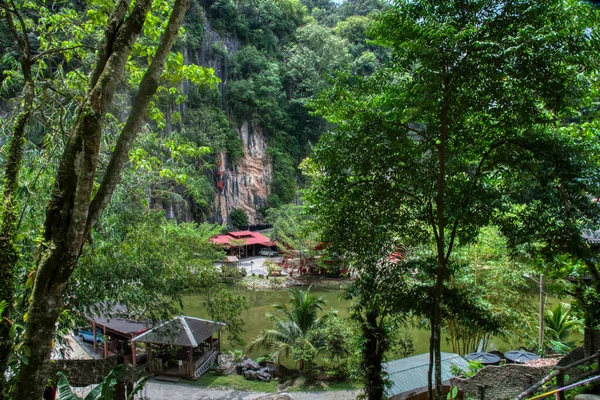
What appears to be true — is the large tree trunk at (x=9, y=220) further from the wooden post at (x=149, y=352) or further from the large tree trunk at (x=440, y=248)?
the wooden post at (x=149, y=352)

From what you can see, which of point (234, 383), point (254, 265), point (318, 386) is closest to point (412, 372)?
point (318, 386)

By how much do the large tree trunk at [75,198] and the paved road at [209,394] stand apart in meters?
6.68

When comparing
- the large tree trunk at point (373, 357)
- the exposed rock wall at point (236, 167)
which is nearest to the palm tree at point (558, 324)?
the large tree trunk at point (373, 357)

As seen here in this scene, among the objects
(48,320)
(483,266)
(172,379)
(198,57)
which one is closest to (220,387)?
(172,379)

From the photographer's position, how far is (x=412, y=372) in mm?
7215

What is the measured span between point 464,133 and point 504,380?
4.22m

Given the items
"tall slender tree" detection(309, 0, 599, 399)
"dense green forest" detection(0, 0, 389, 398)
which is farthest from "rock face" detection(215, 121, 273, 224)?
"tall slender tree" detection(309, 0, 599, 399)

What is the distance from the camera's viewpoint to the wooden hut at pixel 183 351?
29.8 ft

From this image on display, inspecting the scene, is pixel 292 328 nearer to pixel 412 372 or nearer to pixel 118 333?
pixel 412 372

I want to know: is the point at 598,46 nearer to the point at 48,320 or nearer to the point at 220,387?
the point at 48,320

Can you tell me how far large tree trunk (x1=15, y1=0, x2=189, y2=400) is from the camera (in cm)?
227

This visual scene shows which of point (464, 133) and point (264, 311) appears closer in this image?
point (464, 133)

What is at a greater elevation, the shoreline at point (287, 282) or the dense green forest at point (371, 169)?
the dense green forest at point (371, 169)

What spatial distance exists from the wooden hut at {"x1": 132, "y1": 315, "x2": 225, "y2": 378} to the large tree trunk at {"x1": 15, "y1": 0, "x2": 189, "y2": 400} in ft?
23.1
